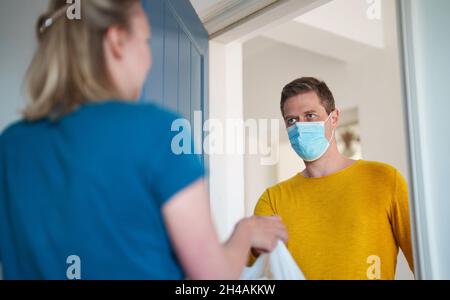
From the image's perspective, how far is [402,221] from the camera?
1.36 metres

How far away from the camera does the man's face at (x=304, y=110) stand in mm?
1556

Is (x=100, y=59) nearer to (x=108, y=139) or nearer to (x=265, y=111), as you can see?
(x=108, y=139)

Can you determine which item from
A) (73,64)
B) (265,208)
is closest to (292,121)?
(265,208)

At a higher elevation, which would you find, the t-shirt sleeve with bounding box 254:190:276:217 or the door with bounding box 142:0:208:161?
the door with bounding box 142:0:208:161

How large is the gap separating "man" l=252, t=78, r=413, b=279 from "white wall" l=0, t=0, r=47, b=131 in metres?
0.77

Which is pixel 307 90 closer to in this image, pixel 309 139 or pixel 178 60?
pixel 309 139

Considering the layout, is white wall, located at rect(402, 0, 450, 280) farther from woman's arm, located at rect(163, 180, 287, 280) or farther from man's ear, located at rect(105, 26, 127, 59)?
man's ear, located at rect(105, 26, 127, 59)

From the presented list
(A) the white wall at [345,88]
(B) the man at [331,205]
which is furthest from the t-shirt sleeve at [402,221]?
(A) the white wall at [345,88]

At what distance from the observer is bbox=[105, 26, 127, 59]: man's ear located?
0.76 meters

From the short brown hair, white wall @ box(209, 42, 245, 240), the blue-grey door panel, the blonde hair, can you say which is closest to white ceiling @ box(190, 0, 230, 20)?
the blue-grey door panel

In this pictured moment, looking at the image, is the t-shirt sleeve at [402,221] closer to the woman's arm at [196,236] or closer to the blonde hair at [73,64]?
the woman's arm at [196,236]

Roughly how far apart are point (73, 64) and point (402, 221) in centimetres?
100
